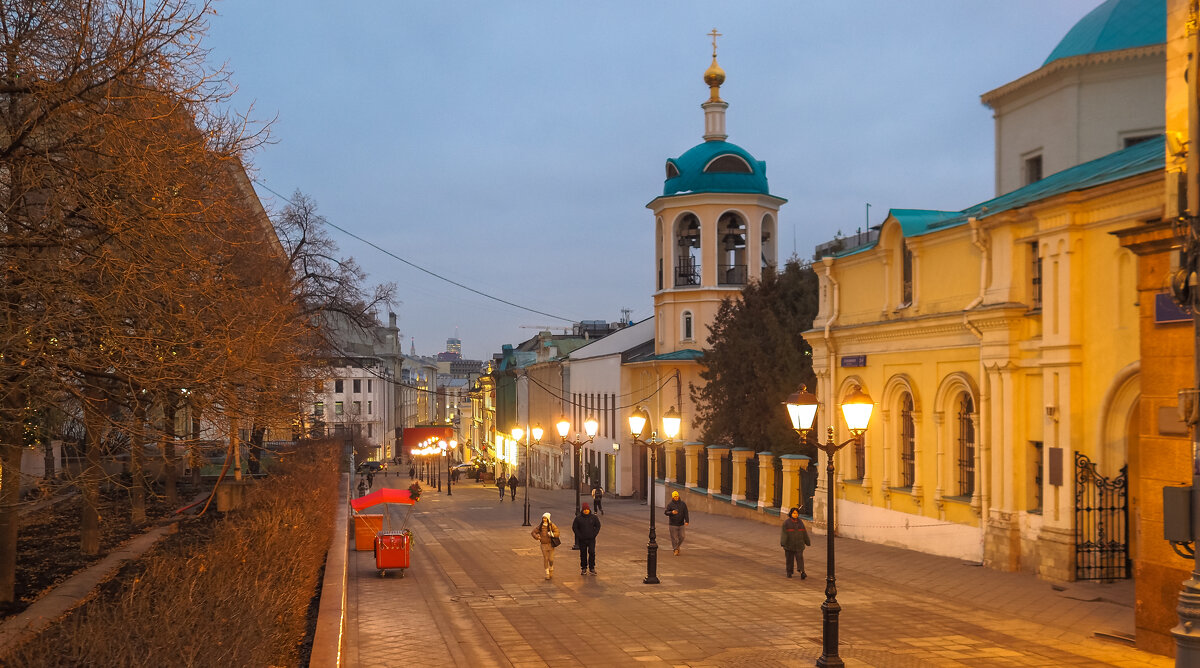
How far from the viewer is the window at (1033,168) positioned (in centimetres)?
2714

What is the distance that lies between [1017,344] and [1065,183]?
3353 mm

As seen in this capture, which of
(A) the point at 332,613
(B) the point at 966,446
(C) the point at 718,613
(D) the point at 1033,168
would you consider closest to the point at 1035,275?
(B) the point at 966,446

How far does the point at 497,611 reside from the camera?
52.3ft

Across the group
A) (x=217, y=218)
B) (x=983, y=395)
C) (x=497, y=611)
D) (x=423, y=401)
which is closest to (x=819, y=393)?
(x=983, y=395)

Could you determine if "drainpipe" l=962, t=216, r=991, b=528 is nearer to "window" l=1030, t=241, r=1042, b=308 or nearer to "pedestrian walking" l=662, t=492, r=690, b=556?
"window" l=1030, t=241, r=1042, b=308

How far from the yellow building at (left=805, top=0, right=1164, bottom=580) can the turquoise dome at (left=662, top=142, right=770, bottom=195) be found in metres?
19.2

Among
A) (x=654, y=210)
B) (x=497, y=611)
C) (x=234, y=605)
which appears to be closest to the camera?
(x=234, y=605)

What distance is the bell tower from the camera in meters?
47.0

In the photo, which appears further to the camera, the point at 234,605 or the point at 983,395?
the point at 983,395

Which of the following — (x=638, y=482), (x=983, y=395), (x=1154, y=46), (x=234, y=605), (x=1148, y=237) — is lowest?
(x=638, y=482)

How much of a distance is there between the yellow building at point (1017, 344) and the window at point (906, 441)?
48mm

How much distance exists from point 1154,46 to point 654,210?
26807 millimetres

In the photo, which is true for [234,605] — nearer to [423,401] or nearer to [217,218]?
[217,218]

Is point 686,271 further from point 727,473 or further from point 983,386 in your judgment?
point 983,386
